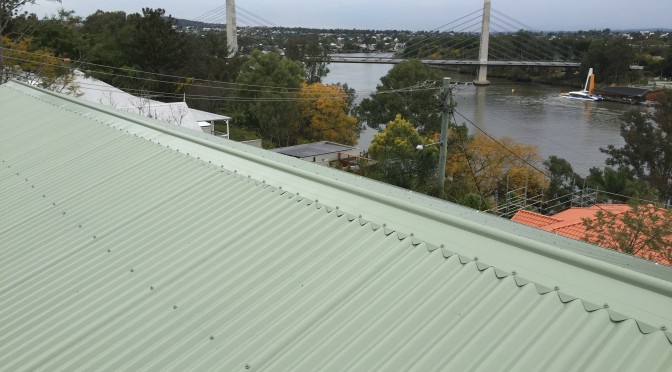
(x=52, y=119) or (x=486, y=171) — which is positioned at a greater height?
(x=52, y=119)

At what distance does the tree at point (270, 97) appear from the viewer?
26.9 meters

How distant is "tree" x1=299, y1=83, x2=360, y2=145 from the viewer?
2831cm

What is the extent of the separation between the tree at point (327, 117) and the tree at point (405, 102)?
1705 mm

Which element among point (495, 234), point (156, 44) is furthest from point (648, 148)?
point (156, 44)

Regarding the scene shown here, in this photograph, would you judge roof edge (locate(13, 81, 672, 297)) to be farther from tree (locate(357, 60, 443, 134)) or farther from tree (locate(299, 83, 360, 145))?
tree (locate(357, 60, 443, 134))

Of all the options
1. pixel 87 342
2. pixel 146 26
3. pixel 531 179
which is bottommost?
pixel 531 179

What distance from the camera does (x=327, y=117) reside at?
28547 millimetres

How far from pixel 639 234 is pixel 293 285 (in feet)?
24.8

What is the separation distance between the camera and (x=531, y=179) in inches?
819

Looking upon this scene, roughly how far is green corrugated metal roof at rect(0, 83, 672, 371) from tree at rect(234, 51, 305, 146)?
72.1 feet

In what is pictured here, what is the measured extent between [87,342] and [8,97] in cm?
819

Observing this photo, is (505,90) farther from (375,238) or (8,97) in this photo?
(375,238)

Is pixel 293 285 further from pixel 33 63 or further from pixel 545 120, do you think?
pixel 545 120

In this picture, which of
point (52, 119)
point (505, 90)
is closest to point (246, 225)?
point (52, 119)
